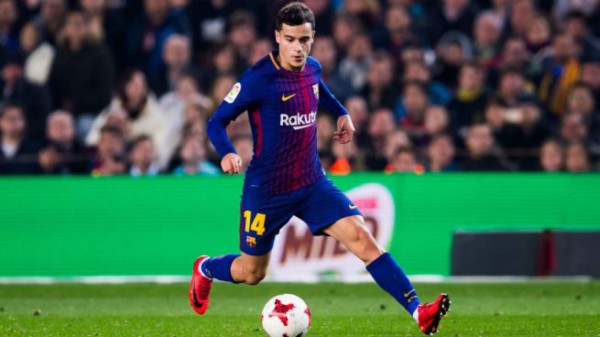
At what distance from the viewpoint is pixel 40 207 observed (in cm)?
1346

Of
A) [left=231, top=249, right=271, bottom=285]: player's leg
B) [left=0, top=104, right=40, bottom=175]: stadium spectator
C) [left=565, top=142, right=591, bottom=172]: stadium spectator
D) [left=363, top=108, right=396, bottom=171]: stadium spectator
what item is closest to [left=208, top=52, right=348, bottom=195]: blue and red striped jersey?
[left=231, top=249, right=271, bottom=285]: player's leg

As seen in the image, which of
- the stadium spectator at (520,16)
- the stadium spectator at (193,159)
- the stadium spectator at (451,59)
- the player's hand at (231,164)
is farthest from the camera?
the stadium spectator at (520,16)

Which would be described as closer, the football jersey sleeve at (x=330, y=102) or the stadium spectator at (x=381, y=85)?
the football jersey sleeve at (x=330, y=102)

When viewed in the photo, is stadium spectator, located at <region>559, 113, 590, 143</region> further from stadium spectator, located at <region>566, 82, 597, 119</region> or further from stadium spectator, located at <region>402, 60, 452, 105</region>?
stadium spectator, located at <region>402, 60, 452, 105</region>

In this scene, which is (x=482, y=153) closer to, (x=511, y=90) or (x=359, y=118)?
(x=511, y=90)

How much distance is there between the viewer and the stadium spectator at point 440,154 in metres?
14.0

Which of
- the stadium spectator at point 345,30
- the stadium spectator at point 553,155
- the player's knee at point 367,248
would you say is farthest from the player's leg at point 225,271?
the stadium spectator at point 345,30

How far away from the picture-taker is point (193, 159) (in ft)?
46.3

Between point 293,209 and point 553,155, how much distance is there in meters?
6.30

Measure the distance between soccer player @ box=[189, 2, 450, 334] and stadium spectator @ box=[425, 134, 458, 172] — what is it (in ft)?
19.1

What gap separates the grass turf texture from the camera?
8.85m

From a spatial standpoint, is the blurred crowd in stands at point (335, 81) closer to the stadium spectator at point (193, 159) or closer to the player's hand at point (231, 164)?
the stadium spectator at point (193, 159)

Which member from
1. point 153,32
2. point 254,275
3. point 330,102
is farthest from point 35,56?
point 254,275

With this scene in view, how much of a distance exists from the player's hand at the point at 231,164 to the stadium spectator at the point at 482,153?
6.78 meters
